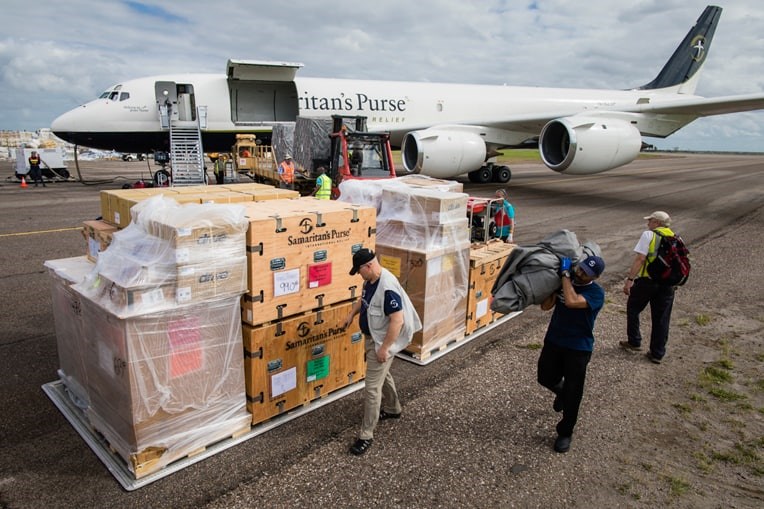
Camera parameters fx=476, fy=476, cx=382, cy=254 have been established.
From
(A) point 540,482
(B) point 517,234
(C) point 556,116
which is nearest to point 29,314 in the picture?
(A) point 540,482

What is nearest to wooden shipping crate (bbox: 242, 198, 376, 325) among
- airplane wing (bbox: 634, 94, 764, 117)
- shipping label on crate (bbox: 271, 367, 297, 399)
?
shipping label on crate (bbox: 271, 367, 297, 399)

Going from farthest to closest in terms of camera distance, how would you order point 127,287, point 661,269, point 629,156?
point 629,156 → point 661,269 → point 127,287

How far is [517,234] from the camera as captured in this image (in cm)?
1295

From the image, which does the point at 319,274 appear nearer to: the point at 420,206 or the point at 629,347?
the point at 420,206

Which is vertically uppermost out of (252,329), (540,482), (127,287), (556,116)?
(556,116)

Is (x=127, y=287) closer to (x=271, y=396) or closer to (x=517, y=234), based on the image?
(x=271, y=396)

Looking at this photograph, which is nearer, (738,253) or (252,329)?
(252,329)

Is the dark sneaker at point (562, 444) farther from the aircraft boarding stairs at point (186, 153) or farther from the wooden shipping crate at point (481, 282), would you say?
the aircraft boarding stairs at point (186, 153)

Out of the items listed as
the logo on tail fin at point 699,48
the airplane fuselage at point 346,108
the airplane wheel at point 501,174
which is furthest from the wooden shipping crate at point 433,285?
the logo on tail fin at point 699,48

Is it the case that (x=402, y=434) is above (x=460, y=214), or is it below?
below

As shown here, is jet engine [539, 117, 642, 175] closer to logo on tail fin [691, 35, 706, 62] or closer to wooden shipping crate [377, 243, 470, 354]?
wooden shipping crate [377, 243, 470, 354]

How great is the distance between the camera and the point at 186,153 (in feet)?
62.6

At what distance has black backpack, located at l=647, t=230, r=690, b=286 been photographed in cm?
582

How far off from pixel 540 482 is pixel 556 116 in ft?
61.7
